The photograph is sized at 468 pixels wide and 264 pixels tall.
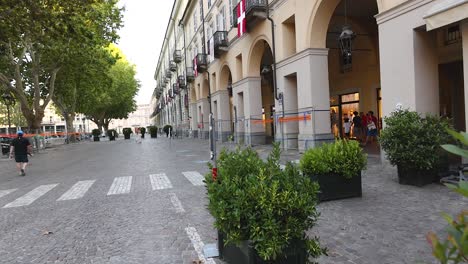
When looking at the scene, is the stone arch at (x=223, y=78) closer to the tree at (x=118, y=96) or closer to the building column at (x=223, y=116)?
the building column at (x=223, y=116)

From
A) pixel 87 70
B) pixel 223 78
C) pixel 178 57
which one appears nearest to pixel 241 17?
pixel 223 78

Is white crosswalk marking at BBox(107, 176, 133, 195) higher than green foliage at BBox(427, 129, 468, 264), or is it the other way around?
green foliage at BBox(427, 129, 468, 264)

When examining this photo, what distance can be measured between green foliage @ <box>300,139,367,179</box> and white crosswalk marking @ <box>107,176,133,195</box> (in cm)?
479

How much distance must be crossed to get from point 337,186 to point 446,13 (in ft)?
13.7

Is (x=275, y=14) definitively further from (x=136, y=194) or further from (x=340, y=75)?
(x=136, y=194)

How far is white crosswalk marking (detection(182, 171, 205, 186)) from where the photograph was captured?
33.2 feet

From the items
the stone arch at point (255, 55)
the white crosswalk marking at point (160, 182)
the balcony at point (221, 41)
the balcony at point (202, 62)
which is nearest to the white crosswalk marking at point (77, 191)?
the white crosswalk marking at point (160, 182)

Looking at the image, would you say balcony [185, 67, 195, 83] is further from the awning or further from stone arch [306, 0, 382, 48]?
the awning

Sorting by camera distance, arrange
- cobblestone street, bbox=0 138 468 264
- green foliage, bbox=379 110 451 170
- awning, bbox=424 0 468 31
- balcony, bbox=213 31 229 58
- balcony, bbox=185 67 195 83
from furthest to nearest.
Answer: balcony, bbox=185 67 195 83
balcony, bbox=213 31 229 58
green foliage, bbox=379 110 451 170
awning, bbox=424 0 468 31
cobblestone street, bbox=0 138 468 264

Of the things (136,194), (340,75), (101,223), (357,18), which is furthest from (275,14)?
(101,223)

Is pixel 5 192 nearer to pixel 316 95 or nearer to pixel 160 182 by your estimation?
pixel 160 182

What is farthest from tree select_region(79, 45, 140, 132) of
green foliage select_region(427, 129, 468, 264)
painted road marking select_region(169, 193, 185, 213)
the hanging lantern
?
green foliage select_region(427, 129, 468, 264)

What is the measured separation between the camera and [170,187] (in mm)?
9648

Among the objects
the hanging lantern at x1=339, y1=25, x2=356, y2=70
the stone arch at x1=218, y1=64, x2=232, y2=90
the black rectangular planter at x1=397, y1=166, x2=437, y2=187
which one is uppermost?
the stone arch at x1=218, y1=64, x2=232, y2=90
